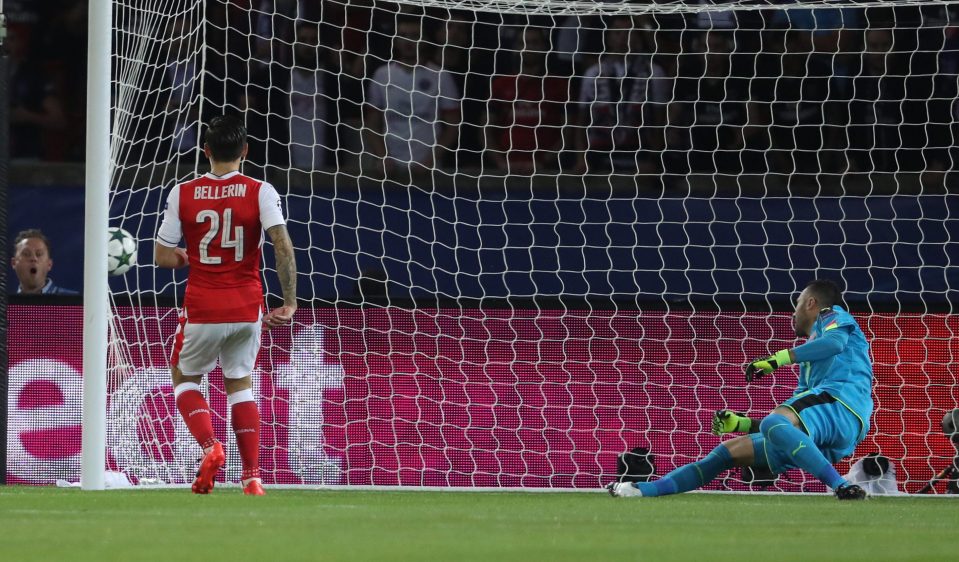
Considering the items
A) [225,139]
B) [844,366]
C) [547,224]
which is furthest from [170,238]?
[547,224]

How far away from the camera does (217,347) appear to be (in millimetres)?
7129

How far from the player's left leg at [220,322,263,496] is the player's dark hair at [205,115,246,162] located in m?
0.74

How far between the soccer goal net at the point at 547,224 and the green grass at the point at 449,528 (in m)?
1.38

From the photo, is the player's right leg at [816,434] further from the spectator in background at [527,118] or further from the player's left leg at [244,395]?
the spectator in background at [527,118]

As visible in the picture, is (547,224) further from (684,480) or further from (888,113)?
(684,480)

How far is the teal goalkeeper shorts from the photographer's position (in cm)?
780

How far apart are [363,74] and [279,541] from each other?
21.9 feet

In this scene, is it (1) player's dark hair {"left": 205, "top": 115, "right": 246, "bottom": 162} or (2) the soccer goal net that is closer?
(1) player's dark hair {"left": 205, "top": 115, "right": 246, "bottom": 162}

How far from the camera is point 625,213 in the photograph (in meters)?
10.4

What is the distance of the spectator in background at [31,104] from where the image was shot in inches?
469

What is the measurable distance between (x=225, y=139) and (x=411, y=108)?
4091 mm

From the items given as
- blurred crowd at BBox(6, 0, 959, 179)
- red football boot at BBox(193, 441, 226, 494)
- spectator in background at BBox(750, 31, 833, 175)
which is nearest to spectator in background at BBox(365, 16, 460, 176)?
blurred crowd at BBox(6, 0, 959, 179)

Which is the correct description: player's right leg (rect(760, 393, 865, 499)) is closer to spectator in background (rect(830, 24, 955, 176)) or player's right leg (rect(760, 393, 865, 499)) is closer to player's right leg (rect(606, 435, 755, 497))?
player's right leg (rect(606, 435, 755, 497))

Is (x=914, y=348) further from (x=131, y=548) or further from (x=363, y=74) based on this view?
(x=131, y=548)
